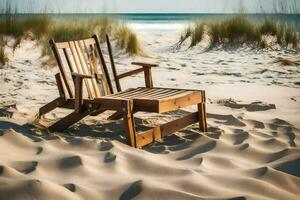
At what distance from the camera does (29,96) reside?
583 centimetres

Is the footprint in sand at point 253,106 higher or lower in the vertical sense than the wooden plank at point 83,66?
lower

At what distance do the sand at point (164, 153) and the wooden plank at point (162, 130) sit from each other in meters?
0.08

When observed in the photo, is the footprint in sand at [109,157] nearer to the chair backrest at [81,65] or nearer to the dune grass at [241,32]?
the chair backrest at [81,65]

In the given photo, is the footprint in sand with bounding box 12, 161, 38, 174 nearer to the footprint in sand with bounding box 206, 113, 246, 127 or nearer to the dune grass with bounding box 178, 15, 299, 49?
the footprint in sand with bounding box 206, 113, 246, 127

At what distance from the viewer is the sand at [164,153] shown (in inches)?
104

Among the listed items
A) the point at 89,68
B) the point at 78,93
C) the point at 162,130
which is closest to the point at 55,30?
the point at 89,68

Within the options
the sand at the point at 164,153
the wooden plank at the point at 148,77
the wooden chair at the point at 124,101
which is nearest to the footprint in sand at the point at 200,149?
the sand at the point at 164,153

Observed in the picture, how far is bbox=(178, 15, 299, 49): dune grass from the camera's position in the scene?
10078 mm

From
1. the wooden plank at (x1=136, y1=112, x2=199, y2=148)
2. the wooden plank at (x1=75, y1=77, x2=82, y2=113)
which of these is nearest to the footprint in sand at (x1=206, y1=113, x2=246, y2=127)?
the wooden plank at (x1=136, y1=112, x2=199, y2=148)

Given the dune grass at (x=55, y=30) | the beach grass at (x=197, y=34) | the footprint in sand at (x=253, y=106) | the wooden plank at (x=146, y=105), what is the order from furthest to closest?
1. the beach grass at (x=197, y=34)
2. the dune grass at (x=55, y=30)
3. the footprint in sand at (x=253, y=106)
4. the wooden plank at (x=146, y=105)

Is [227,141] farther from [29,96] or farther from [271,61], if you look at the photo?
[271,61]

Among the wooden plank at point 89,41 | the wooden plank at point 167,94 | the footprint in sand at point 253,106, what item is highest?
the wooden plank at point 89,41

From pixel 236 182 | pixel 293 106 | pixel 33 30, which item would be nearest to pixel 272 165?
pixel 236 182

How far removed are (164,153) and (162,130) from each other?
1.27 ft
